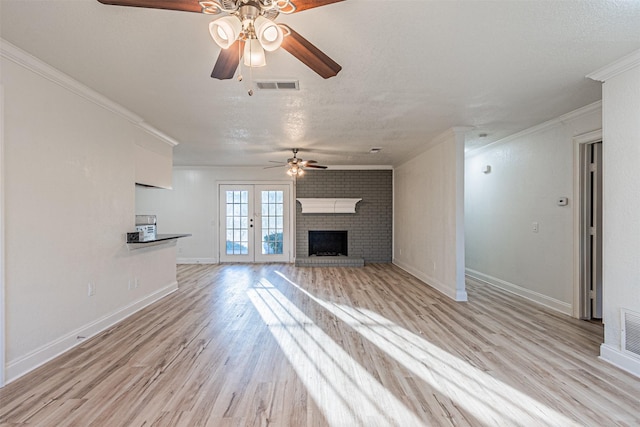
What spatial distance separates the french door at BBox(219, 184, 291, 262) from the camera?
26.1 feet

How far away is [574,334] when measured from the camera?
3.23 metres

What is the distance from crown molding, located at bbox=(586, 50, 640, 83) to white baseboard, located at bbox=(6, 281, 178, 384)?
5.17 m

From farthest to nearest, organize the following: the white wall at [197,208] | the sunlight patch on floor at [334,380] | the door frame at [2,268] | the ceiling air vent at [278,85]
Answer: the white wall at [197,208] < the ceiling air vent at [278,85] < the door frame at [2,268] < the sunlight patch on floor at [334,380]

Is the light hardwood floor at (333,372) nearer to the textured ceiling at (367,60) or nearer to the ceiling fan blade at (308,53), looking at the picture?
the ceiling fan blade at (308,53)

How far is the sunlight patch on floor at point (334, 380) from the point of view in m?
1.93

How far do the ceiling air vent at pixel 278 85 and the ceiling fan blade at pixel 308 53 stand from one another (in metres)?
1.02

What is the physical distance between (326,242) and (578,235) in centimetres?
527

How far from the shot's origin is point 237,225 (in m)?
7.98

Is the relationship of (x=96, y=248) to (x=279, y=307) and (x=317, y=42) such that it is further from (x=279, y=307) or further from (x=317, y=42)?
(x=317, y=42)

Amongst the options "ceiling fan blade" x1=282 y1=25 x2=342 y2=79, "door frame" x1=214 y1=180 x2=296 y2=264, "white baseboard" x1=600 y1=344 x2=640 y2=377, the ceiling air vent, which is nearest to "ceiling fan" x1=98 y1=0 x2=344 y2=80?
"ceiling fan blade" x1=282 y1=25 x2=342 y2=79

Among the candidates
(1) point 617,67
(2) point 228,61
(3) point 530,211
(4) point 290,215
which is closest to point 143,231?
(2) point 228,61

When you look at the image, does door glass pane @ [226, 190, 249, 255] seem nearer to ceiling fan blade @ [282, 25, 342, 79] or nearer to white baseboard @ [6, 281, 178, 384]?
white baseboard @ [6, 281, 178, 384]

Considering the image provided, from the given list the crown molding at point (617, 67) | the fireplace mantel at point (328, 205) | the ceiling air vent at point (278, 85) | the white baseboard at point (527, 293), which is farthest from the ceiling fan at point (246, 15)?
the fireplace mantel at point (328, 205)

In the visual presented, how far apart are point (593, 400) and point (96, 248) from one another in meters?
4.35
